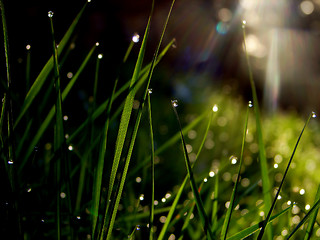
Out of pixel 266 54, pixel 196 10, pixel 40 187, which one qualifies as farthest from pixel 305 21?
pixel 40 187

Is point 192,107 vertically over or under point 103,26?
under

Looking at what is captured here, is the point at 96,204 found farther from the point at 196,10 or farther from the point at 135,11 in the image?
the point at 196,10

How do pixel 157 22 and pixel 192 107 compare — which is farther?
pixel 157 22

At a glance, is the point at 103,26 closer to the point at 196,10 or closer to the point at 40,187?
the point at 196,10

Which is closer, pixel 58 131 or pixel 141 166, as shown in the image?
pixel 58 131

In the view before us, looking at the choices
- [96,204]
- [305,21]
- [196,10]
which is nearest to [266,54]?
[305,21]

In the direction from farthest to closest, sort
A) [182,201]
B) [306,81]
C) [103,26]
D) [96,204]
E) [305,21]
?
1. [305,21]
2. [306,81]
3. [103,26]
4. [182,201]
5. [96,204]

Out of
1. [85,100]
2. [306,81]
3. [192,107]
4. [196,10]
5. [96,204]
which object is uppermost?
[306,81]

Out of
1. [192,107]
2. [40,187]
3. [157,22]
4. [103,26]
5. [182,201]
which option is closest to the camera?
[40,187]
